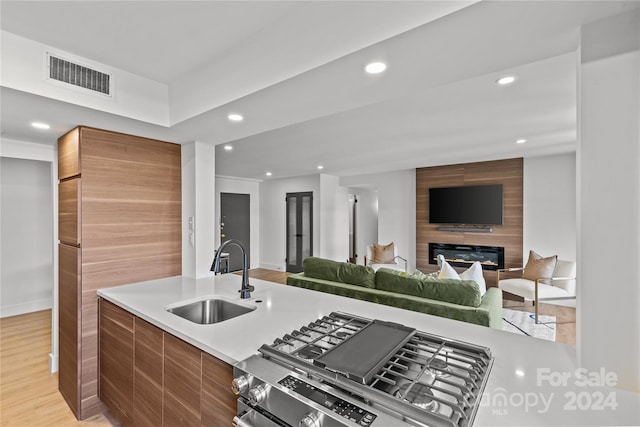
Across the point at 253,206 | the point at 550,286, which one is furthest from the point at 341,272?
the point at 253,206

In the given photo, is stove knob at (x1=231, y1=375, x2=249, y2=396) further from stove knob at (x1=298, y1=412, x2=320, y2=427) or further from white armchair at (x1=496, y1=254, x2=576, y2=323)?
white armchair at (x1=496, y1=254, x2=576, y2=323)

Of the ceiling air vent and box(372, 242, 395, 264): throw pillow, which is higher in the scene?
the ceiling air vent

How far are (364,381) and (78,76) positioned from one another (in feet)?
7.09

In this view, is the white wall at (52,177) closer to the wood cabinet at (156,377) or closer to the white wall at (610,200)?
the wood cabinet at (156,377)

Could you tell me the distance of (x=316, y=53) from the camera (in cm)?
130

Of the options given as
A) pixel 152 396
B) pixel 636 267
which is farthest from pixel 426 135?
pixel 152 396

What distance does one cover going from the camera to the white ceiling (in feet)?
3.50

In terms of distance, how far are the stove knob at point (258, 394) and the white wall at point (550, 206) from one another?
5.13m

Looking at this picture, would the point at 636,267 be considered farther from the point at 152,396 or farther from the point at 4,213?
the point at 4,213

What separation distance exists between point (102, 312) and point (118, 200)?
82 centimetres

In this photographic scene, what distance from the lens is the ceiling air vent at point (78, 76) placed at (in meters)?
1.61

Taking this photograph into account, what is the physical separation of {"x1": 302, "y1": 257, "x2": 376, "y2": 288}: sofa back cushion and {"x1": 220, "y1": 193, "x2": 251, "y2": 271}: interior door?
3841mm

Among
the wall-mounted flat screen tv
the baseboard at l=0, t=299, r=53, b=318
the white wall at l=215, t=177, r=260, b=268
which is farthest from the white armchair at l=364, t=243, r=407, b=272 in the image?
the baseboard at l=0, t=299, r=53, b=318

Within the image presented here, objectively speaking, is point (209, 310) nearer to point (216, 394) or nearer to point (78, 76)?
point (216, 394)
